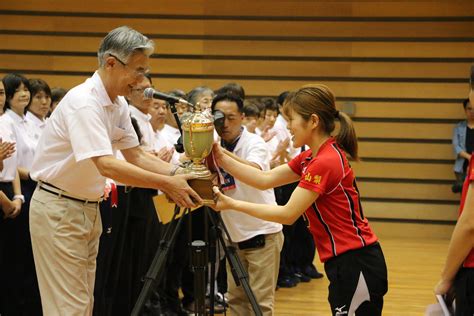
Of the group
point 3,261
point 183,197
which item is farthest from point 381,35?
point 183,197

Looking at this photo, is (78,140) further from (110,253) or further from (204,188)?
(110,253)

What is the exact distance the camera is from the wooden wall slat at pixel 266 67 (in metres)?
9.23

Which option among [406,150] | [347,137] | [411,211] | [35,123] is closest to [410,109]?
[406,150]

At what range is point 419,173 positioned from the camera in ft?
30.4

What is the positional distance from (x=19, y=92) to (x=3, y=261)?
47.0 inches

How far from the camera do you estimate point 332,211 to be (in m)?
2.95

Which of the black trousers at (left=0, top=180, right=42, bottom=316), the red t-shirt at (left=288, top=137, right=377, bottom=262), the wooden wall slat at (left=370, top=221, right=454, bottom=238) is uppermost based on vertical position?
the red t-shirt at (left=288, top=137, right=377, bottom=262)

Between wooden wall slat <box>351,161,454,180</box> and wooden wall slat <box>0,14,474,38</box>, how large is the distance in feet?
5.61

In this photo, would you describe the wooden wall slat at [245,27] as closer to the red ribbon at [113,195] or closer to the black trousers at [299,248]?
the black trousers at [299,248]

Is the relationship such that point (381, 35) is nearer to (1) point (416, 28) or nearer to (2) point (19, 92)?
(1) point (416, 28)

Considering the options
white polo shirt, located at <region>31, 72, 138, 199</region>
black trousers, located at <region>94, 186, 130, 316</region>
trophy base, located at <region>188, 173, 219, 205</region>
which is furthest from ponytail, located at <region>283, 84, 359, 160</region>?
black trousers, located at <region>94, 186, 130, 316</region>

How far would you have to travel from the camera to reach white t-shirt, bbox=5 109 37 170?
481 cm

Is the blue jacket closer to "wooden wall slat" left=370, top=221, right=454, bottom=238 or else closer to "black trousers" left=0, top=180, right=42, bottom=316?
"wooden wall slat" left=370, top=221, right=454, bottom=238

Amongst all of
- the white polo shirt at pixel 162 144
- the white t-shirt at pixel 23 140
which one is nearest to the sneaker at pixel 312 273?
the white polo shirt at pixel 162 144
